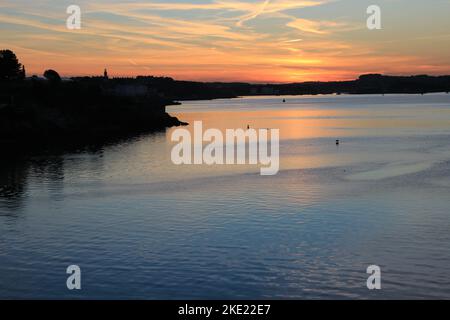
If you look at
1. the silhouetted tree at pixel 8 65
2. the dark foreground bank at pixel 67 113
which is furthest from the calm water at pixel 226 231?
the silhouetted tree at pixel 8 65

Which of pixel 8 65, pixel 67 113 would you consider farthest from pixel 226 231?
pixel 8 65

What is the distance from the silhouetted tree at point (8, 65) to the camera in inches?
5571

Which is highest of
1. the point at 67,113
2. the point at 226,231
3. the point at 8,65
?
the point at 8,65

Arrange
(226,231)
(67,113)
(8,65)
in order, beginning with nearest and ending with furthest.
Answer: (226,231) → (67,113) → (8,65)

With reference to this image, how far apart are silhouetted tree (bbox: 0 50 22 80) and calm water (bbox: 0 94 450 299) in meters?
77.6

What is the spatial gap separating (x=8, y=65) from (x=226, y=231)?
123 metres

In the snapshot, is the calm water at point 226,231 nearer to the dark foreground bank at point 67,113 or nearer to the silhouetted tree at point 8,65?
the dark foreground bank at point 67,113

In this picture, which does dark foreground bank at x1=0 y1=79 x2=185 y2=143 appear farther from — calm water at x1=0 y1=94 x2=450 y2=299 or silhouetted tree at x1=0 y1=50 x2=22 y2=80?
calm water at x1=0 y1=94 x2=450 y2=299

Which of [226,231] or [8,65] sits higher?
[8,65]

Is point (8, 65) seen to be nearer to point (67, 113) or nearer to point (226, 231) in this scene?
point (67, 113)

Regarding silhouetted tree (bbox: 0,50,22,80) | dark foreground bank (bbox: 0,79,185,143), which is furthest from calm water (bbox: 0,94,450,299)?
silhouetted tree (bbox: 0,50,22,80)

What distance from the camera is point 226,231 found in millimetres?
38656

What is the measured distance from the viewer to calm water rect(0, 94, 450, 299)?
1113 inches
